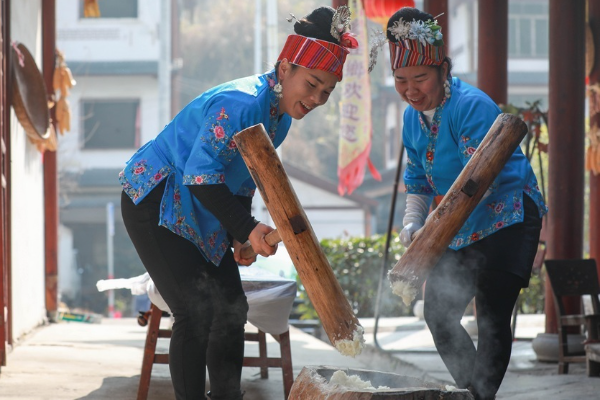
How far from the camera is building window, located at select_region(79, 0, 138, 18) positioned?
2316 cm

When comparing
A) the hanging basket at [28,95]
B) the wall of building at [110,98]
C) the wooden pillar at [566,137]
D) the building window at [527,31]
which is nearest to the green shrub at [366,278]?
the hanging basket at [28,95]

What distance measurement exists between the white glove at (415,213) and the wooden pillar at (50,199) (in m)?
5.86

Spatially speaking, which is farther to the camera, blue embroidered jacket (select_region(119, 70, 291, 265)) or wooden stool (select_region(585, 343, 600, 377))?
wooden stool (select_region(585, 343, 600, 377))

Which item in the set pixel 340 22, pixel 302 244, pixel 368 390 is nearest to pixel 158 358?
pixel 302 244

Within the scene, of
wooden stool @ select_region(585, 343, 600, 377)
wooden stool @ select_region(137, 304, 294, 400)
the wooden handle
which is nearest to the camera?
the wooden handle

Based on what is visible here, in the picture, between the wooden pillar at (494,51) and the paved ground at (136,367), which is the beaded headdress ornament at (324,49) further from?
the wooden pillar at (494,51)

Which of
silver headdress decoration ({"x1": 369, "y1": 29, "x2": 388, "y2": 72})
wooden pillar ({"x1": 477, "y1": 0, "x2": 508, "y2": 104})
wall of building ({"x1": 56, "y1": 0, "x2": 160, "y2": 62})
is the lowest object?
silver headdress decoration ({"x1": 369, "y1": 29, "x2": 388, "y2": 72})

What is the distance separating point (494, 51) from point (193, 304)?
4838 millimetres

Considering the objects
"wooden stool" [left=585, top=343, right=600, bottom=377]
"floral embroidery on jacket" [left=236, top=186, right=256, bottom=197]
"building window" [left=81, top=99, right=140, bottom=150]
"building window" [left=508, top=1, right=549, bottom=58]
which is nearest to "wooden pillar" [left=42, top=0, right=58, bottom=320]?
"wooden stool" [left=585, top=343, right=600, bottom=377]

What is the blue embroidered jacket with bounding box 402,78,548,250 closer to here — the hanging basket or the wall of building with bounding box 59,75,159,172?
the hanging basket

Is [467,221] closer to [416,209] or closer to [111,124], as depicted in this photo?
[416,209]

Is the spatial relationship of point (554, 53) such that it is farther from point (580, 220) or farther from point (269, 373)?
point (269, 373)

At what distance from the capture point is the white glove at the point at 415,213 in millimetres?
3556

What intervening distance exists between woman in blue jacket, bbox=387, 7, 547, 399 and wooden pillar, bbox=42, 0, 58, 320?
235 inches
